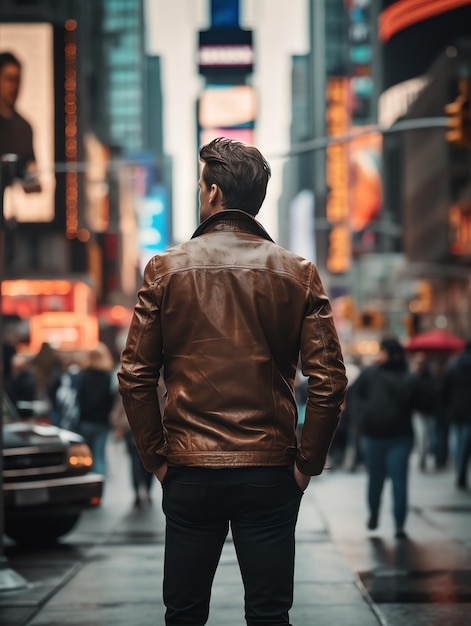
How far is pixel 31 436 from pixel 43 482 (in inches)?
20.0

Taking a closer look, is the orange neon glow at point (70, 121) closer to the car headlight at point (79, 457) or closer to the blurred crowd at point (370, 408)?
the blurred crowd at point (370, 408)

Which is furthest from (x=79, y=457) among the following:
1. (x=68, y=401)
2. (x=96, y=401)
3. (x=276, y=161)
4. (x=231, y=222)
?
(x=276, y=161)

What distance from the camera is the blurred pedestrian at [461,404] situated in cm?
1725

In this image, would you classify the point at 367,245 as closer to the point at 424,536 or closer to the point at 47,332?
the point at 47,332

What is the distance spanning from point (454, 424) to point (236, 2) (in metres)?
96.1

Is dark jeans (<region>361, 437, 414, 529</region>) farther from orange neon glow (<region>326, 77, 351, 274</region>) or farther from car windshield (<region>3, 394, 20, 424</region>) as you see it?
orange neon glow (<region>326, 77, 351, 274</region>)

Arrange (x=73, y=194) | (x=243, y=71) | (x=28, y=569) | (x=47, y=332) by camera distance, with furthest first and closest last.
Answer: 1. (x=243, y=71)
2. (x=47, y=332)
3. (x=73, y=194)
4. (x=28, y=569)

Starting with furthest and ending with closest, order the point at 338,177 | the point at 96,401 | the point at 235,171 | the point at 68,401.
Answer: the point at 338,177 < the point at 68,401 < the point at 96,401 < the point at 235,171

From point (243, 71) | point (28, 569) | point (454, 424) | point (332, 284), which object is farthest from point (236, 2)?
point (28, 569)

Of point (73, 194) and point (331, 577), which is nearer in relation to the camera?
point (331, 577)

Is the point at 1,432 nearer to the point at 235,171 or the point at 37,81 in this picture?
the point at 235,171

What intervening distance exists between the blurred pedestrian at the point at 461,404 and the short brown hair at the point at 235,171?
1301cm

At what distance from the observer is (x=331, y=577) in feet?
31.4

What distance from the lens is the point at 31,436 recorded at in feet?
38.5
